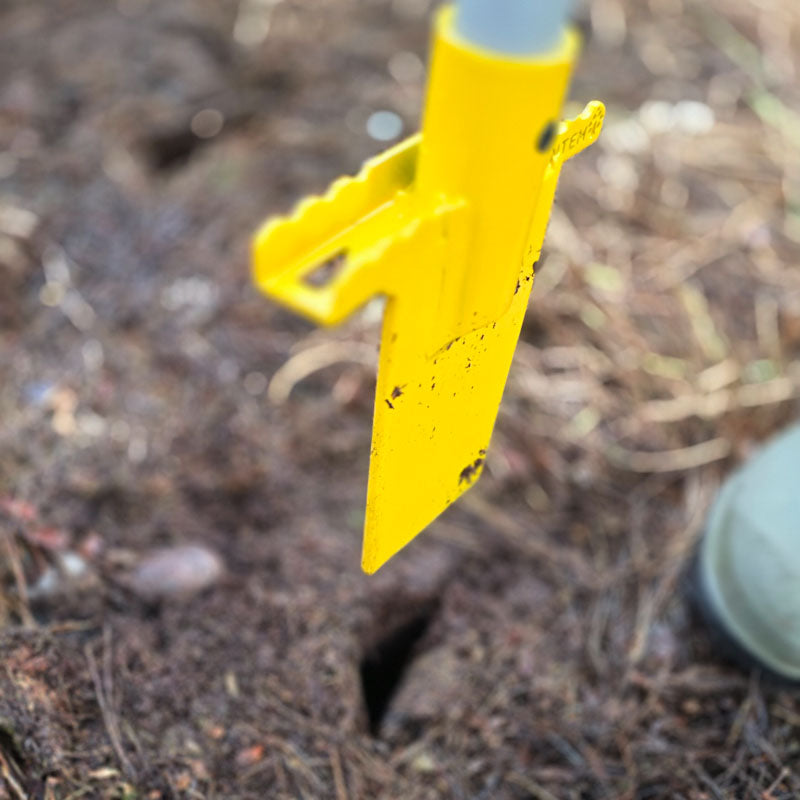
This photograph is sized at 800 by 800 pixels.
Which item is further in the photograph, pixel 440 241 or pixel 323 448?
pixel 323 448

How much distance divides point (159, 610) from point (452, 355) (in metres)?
0.88

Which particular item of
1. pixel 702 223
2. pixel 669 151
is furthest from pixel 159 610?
pixel 669 151

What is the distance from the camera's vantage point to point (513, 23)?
2.28ft

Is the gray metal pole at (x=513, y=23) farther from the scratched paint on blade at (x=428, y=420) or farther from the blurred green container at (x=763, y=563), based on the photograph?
the blurred green container at (x=763, y=563)

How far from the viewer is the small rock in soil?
4.91 ft

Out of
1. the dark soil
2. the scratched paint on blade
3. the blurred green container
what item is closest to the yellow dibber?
the scratched paint on blade

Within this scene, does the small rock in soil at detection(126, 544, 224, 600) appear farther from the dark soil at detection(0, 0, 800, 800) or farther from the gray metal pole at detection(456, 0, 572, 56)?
the gray metal pole at detection(456, 0, 572, 56)

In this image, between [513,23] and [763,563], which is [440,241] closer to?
[513,23]

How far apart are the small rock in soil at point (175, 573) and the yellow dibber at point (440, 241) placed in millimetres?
610

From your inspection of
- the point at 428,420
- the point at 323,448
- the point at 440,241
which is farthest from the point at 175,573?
the point at 440,241

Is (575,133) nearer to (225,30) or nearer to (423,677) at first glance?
(423,677)

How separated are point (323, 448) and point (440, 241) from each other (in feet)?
3.59

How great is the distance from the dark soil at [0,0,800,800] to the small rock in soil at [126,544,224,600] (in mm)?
18

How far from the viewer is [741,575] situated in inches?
56.7
